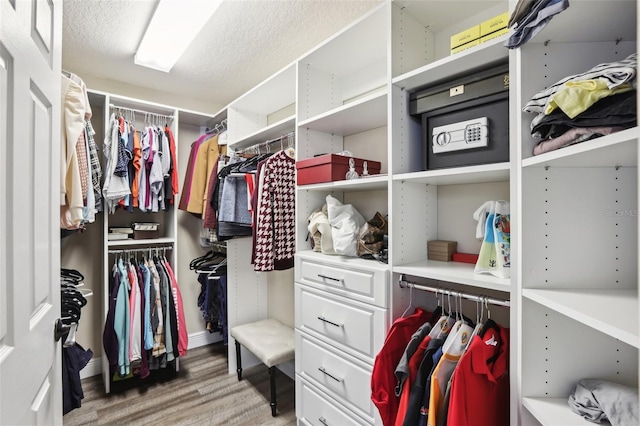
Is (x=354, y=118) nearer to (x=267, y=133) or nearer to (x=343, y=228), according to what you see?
(x=343, y=228)

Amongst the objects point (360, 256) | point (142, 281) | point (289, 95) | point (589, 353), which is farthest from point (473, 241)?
point (142, 281)

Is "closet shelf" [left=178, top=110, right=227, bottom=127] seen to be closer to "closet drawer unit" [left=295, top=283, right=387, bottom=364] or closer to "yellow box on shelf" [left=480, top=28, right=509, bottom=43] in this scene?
"closet drawer unit" [left=295, top=283, right=387, bottom=364]

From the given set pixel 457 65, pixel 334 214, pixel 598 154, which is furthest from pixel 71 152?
pixel 598 154

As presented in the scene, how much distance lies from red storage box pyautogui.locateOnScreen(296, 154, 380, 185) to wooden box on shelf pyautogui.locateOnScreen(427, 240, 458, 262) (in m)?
0.53

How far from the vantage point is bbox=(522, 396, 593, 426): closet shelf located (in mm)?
773

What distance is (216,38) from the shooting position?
206 cm

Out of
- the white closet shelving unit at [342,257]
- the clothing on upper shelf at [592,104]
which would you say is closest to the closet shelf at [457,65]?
the white closet shelving unit at [342,257]

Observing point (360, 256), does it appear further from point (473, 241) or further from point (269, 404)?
point (269, 404)

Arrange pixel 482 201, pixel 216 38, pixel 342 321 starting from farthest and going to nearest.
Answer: pixel 216 38 → pixel 342 321 → pixel 482 201

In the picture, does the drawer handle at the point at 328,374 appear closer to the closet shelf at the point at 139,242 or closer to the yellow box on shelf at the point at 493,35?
the yellow box on shelf at the point at 493,35

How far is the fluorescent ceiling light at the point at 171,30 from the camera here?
5.53ft

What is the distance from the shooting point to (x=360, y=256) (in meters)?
1.58

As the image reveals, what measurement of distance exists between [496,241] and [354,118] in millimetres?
963

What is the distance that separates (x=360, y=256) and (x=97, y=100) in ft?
8.11
